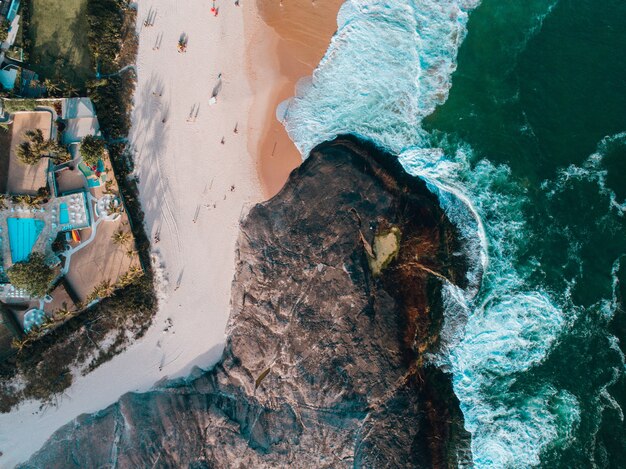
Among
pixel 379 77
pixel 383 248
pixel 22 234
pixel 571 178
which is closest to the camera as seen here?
pixel 383 248

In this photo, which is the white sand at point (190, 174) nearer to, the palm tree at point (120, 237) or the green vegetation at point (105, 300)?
the green vegetation at point (105, 300)

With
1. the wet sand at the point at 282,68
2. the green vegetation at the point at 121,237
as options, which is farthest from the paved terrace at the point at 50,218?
the wet sand at the point at 282,68

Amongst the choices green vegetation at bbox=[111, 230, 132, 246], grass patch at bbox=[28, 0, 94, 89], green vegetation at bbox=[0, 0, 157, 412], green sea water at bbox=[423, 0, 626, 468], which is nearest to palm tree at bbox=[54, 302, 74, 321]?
green vegetation at bbox=[0, 0, 157, 412]

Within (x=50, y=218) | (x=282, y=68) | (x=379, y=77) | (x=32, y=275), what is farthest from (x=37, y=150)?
(x=379, y=77)

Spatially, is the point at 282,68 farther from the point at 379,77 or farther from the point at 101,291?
the point at 101,291

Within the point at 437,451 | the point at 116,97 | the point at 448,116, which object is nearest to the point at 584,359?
the point at 437,451

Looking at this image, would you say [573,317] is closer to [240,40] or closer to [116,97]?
[240,40]
